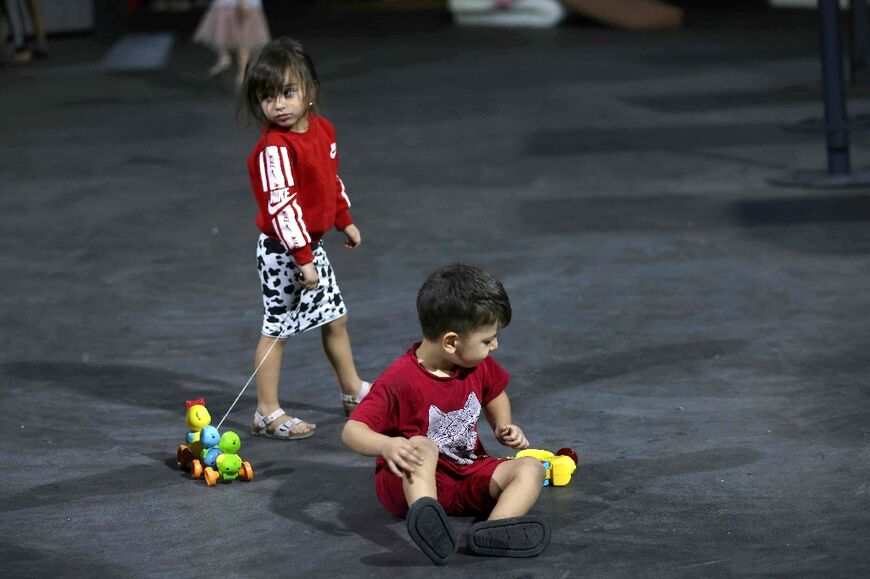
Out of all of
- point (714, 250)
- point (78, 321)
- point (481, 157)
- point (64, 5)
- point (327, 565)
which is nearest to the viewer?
point (327, 565)

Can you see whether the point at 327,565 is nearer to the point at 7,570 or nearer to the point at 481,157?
the point at 7,570

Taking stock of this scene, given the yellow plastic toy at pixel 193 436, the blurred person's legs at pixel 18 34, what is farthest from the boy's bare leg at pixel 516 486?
the blurred person's legs at pixel 18 34

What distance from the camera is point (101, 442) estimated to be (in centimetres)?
554

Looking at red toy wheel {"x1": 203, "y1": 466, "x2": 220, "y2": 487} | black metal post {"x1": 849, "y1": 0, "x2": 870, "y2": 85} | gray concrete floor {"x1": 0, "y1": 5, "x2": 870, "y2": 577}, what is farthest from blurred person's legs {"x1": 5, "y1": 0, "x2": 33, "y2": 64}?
red toy wheel {"x1": 203, "y1": 466, "x2": 220, "y2": 487}

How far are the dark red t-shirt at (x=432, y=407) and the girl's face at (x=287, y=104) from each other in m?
1.20

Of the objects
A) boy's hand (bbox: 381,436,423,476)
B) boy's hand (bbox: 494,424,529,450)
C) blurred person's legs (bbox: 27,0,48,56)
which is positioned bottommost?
blurred person's legs (bbox: 27,0,48,56)

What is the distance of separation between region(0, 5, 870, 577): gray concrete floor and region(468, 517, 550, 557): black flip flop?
0.06 m

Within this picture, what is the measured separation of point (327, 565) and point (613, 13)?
1845 cm

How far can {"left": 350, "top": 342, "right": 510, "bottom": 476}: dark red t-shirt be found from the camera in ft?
14.7

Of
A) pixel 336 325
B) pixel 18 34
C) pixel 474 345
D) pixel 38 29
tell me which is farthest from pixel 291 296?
pixel 38 29

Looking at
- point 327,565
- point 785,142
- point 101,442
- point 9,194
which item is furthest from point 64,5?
point 327,565

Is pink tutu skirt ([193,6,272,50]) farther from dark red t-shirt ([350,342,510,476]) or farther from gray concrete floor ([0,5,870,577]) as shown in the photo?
dark red t-shirt ([350,342,510,476])

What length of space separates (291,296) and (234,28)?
1058cm

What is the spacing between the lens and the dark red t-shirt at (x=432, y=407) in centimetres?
448
